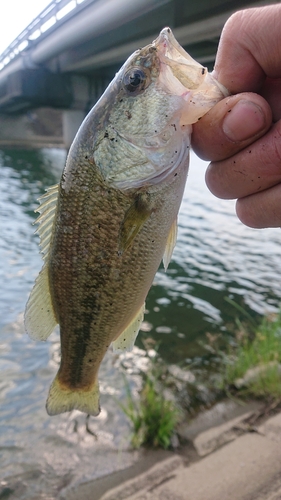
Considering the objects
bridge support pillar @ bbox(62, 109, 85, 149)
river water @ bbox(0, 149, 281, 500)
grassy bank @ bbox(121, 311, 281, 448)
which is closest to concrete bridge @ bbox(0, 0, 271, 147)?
bridge support pillar @ bbox(62, 109, 85, 149)

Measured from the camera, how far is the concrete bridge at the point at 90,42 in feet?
42.6

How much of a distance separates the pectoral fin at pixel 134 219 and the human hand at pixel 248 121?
42 centimetres

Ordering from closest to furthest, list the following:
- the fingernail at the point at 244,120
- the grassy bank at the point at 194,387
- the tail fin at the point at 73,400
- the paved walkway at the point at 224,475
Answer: the fingernail at the point at 244,120
the tail fin at the point at 73,400
the paved walkway at the point at 224,475
the grassy bank at the point at 194,387

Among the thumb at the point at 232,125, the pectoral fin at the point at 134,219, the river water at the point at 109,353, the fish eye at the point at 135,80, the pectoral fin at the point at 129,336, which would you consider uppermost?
the fish eye at the point at 135,80

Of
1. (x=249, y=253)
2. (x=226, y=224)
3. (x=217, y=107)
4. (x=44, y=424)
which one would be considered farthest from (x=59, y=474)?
(x=226, y=224)

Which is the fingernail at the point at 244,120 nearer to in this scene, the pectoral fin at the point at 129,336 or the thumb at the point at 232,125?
the thumb at the point at 232,125

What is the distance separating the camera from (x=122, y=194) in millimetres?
2137

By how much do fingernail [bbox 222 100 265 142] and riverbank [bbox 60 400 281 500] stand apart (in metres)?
3.15

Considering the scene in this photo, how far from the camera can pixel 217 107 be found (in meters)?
1.93

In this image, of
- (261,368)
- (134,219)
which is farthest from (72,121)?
(134,219)

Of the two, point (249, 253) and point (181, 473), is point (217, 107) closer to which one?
point (181, 473)

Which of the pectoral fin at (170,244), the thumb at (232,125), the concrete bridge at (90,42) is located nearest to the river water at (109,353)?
the pectoral fin at (170,244)

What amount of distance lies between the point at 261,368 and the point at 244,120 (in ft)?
14.9

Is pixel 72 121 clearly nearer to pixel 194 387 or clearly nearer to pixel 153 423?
pixel 194 387
